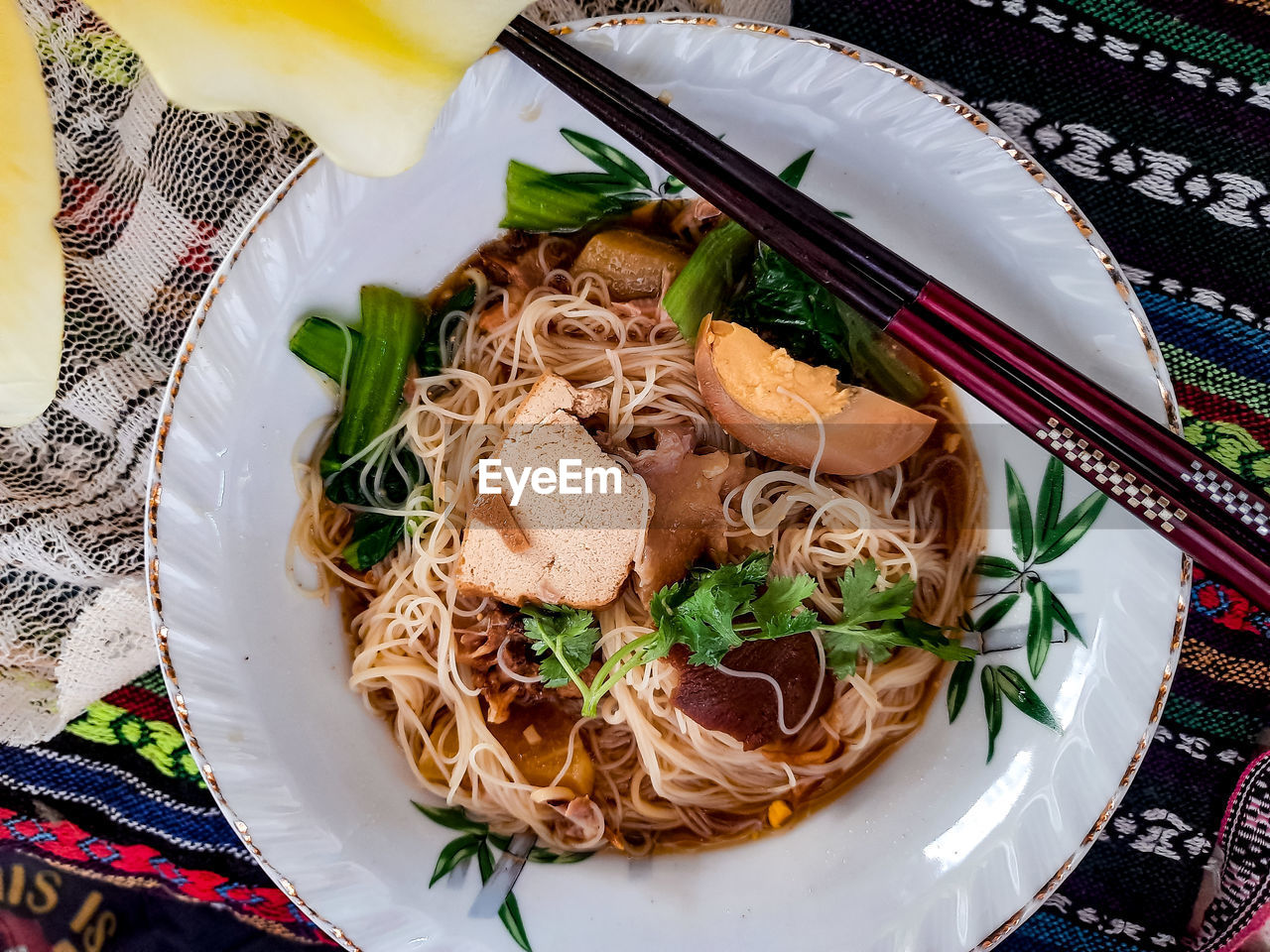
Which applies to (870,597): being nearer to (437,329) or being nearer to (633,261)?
(633,261)

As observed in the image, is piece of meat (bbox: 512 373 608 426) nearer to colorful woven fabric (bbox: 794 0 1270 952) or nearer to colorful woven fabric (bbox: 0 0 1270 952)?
colorful woven fabric (bbox: 0 0 1270 952)

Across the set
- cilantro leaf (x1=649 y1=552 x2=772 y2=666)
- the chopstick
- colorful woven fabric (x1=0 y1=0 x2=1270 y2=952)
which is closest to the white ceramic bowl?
the chopstick

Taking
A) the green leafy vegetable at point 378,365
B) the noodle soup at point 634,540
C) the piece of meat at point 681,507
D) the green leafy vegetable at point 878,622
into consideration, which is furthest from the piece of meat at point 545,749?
the green leafy vegetable at point 378,365

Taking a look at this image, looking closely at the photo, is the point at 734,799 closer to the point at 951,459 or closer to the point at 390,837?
the point at 390,837

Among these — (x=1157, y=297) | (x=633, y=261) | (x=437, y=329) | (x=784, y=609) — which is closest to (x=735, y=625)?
(x=784, y=609)

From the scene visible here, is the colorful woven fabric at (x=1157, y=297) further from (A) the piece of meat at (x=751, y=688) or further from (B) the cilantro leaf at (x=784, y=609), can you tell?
(B) the cilantro leaf at (x=784, y=609)

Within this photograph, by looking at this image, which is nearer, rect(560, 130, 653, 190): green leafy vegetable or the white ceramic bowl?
the white ceramic bowl
